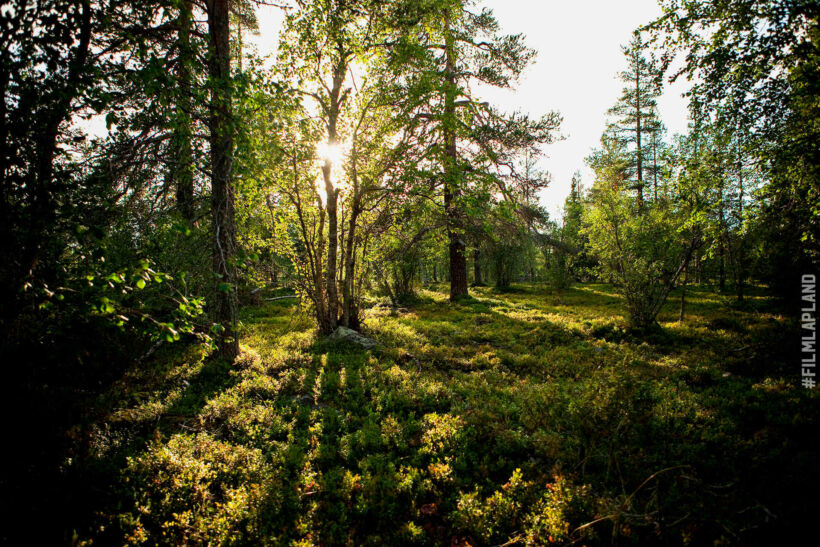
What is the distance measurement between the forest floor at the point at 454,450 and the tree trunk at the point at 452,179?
176 inches

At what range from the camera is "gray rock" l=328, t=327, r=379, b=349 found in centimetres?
902

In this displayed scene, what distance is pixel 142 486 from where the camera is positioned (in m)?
3.44

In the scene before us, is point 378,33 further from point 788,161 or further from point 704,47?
point 788,161

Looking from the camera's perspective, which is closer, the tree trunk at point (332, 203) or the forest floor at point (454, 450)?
the forest floor at point (454, 450)

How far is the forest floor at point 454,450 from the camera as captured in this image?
3041 mm

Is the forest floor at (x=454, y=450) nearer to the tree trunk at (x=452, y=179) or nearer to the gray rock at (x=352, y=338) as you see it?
the gray rock at (x=352, y=338)

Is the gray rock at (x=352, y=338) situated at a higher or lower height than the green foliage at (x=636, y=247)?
lower

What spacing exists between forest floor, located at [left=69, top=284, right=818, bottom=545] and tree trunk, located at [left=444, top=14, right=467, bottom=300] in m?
4.47

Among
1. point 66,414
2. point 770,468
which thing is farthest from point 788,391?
point 66,414

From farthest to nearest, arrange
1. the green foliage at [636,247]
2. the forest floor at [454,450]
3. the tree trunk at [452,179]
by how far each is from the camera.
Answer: the green foliage at [636,247] → the tree trunk at [452,179] → the forest floor at [454,450]

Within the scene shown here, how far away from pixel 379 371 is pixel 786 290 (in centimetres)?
1444

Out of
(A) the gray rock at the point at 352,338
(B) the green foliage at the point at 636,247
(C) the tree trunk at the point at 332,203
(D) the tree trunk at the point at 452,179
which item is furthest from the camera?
(B) the green foliage at the point at 636,247

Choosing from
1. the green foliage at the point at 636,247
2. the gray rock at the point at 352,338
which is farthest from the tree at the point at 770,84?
the gray rock at the point at 352,338

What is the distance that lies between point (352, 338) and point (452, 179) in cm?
512
